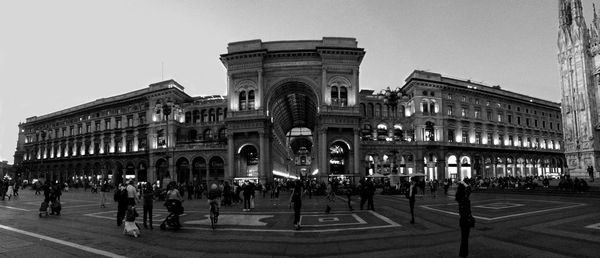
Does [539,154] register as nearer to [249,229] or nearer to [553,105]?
[553,105]

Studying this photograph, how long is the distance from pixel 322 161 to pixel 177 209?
3852 centimetres

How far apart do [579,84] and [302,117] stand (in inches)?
2132

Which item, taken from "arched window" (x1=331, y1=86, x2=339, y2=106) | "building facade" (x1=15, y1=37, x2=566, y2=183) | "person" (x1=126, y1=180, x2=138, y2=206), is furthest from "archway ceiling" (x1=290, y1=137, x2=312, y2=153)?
"person" (x1=126, y1=180, x2=138, y2=206)

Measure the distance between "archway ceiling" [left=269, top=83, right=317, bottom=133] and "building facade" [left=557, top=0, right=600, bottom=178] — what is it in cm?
3393

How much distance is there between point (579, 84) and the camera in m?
48.6

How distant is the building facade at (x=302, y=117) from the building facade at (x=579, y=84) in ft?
61.2

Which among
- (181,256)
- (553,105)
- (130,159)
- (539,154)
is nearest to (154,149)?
(130,159)

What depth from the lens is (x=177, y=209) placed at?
505 inches

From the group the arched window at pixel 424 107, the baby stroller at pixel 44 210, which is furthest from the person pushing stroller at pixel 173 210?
the arched window at pixel 424 107

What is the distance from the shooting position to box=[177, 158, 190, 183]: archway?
6616cm

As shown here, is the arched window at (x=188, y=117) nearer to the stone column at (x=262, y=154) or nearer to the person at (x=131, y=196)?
the stone column at (x=262, y=154)

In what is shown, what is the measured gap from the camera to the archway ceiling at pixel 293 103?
55838mm

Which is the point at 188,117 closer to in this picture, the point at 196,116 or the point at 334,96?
the point at 196,116

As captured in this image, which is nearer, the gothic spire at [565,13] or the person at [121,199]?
the person at [121,199]
